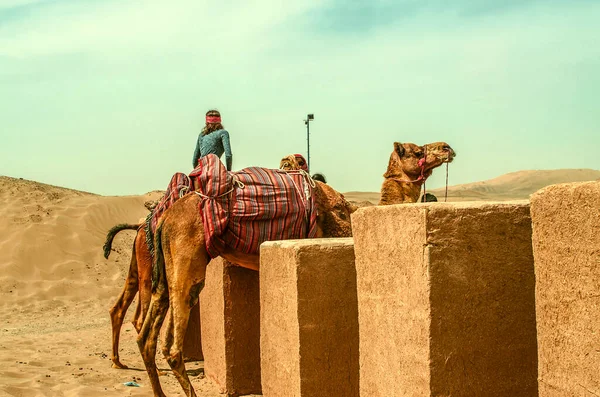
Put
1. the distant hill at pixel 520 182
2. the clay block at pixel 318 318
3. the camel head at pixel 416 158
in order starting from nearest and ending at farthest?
the clay block at pixel 318 318 → the camel head at pixel 416 158 → the distant hill at pixel 520 182

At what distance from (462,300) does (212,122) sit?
6204mm

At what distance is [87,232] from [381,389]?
20958 millimetres

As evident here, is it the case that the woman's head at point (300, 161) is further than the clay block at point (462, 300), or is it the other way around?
the woman's head at point (300, 161)

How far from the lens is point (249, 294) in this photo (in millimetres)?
7621

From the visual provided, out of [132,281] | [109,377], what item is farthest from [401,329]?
[132,281]

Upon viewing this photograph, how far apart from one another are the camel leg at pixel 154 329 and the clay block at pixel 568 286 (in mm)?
5076

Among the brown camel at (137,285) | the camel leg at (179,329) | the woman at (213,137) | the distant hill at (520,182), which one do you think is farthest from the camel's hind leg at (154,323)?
the distant hill at (520,182)

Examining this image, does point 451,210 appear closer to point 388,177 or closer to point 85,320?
point 388,177

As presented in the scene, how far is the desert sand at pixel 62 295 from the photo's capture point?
8.59 meters

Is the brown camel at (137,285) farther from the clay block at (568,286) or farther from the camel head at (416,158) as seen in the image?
the clay block at (568,286)

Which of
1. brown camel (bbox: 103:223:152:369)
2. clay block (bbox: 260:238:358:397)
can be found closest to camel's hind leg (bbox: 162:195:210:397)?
brown camel (bbox: 103:223:152:369)

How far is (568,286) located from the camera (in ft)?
9.83

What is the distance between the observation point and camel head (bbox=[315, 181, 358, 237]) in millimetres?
7738

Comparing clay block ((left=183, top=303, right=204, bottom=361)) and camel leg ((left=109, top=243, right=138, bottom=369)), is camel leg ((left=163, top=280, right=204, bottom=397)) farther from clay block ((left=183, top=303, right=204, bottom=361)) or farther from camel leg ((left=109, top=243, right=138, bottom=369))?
camel leg ((left=109, top=243, right=138, bottom=369))
